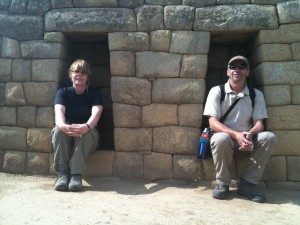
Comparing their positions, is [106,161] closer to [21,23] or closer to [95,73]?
[95,73]

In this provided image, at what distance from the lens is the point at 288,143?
410cm

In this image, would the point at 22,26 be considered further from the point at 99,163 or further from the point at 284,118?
the point at 284,118

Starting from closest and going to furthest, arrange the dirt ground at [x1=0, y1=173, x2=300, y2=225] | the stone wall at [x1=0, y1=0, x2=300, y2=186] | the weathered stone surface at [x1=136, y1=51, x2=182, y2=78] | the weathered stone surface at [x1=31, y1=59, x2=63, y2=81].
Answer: the dirt ground at [x1=0, y1=173, x2=300, y2=225] < the stone wall at [x1=0, y1=0, x2=300, y2=186] < the weathered stone surface at [x1=136, y1=51, x2=182, y2=78] < the weathered stone surface at [x1=31, y1=59, x2=63, y2=81]

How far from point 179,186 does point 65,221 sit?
1700 mm

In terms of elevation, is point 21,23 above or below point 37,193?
above

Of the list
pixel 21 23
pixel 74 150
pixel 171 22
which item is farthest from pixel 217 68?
pixel 21 23

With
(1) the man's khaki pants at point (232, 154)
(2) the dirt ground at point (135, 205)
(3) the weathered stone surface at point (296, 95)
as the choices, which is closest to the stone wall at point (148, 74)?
(3) the weathered stone surface at point (296, 95)

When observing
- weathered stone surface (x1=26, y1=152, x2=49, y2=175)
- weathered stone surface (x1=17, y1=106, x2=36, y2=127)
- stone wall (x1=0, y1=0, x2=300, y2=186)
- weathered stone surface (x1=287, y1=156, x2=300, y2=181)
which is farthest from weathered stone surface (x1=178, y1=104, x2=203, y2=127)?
weathered stone surface (x1=17, y1=106, x2=36, y2=127)

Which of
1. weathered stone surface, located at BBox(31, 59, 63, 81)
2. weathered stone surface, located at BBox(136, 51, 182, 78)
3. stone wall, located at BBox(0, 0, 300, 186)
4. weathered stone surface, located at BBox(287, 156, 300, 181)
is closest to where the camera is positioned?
weathered stone surface, located at BBox(287, 156, 300, 181)

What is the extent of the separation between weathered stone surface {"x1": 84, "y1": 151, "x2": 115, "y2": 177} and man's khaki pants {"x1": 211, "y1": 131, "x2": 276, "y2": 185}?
148 centimetres

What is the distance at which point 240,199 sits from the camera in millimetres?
3605

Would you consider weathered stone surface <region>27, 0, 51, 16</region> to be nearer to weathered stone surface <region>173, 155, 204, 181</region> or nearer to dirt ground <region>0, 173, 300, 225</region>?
dirt ground <region>0, 173, 300, 225</region>

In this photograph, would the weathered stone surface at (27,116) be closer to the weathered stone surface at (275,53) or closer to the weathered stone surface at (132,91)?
the weathered stone surface at (132,91)

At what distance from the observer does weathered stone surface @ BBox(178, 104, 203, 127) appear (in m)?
4.24
